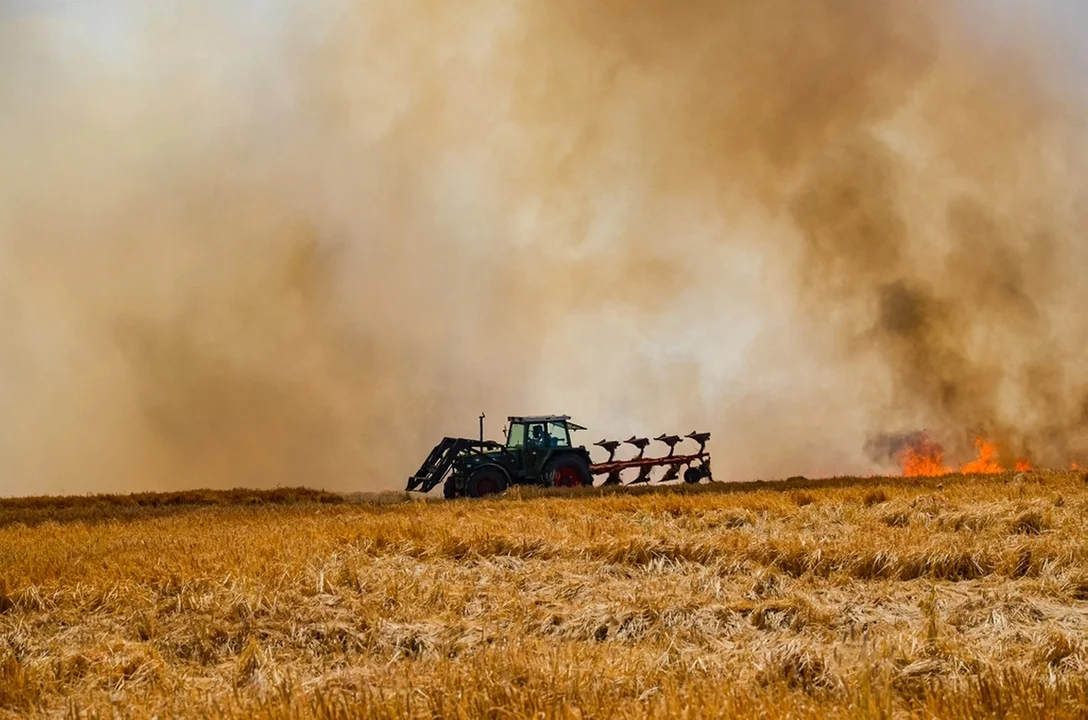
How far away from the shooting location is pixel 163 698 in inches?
254

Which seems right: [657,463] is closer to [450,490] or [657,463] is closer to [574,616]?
[450,490]

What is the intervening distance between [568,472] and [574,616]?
1932cm

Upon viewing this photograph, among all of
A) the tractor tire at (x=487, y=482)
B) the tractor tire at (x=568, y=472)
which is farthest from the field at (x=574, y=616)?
the tractor tire at (x=568, y=472)

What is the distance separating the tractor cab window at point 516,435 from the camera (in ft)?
92.6

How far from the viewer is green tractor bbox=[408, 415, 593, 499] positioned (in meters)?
27.1

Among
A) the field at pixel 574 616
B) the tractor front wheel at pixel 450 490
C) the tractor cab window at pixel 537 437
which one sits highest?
the tractor cab window at pixel 537 437

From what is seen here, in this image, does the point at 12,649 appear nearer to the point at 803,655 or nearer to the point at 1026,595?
the point at 803,655

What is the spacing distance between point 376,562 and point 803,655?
6.06m

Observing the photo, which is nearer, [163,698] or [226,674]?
[163,698]

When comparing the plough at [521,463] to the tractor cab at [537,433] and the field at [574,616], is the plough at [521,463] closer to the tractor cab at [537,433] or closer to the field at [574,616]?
the tractor cab at [537,433]

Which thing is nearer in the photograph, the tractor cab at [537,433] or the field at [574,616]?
the field at [574,616]

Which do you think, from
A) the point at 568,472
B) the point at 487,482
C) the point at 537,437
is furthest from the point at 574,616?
the point at 537,437

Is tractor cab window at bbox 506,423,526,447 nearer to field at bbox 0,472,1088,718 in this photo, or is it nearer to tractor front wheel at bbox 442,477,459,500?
tractor front wheel at bbox 442,477,459,500

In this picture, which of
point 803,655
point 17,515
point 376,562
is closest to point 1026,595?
point 803,655
